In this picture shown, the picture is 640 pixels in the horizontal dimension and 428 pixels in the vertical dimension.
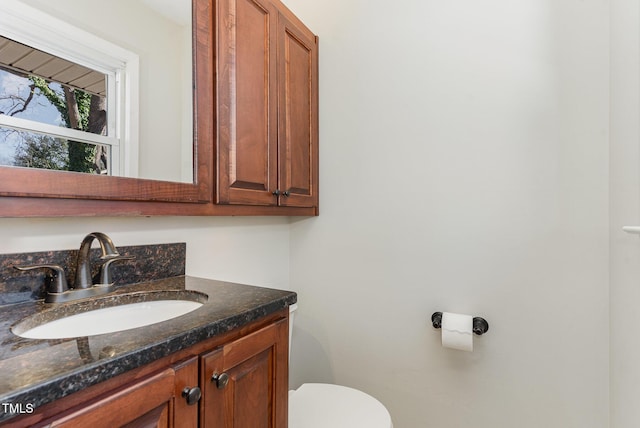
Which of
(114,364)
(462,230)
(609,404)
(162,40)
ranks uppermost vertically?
(162,40)

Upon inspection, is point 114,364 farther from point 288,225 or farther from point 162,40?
point 288,225

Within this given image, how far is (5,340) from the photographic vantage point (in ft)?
1.91

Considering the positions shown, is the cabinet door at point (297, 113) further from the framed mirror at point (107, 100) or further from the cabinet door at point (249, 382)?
the cabinet door at point (249, 382)

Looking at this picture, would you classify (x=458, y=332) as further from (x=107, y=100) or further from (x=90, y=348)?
(x=107, y=100)

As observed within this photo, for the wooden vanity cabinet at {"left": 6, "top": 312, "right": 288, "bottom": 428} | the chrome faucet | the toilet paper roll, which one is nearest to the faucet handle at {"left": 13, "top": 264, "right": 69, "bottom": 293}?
the chrome faucet

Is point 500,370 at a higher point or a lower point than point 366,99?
lower

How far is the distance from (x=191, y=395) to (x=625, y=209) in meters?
1.27

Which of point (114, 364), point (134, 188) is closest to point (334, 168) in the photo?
point (134, 188)

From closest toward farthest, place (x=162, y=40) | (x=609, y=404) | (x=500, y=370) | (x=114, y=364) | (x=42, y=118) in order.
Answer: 1. (x=114, y=364)
2. (x=42, y=118)
3. (x=162, y=40)
4. (x=609, y=404)
5. (x=500, y=370)

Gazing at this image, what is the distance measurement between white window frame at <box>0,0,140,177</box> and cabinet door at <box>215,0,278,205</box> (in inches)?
9.9

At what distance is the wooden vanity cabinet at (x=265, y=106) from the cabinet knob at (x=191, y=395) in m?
0.59

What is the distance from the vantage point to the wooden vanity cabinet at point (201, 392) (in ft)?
1.63

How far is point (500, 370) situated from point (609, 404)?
0.33 metres

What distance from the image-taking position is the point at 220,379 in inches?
27.0
